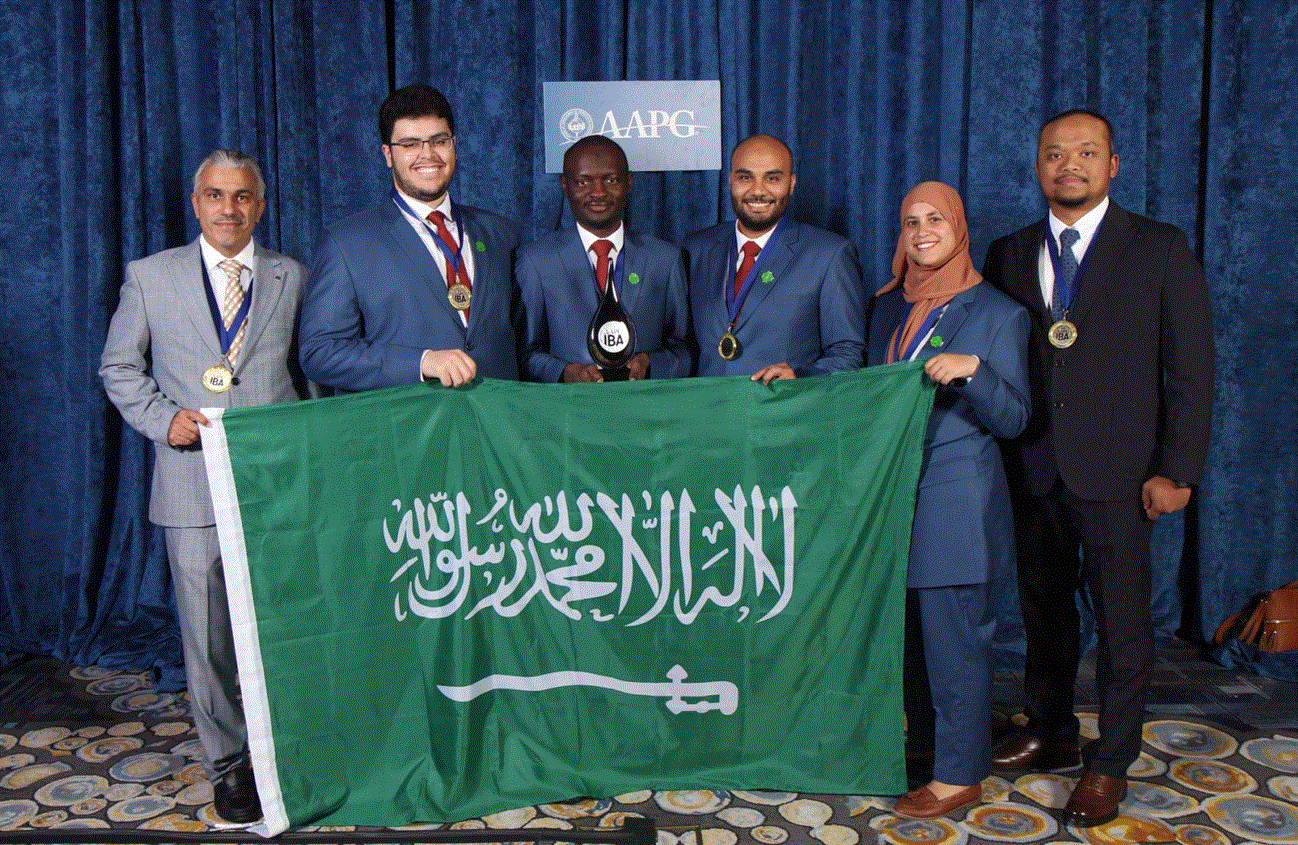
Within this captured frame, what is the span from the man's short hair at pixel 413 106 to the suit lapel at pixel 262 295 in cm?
46

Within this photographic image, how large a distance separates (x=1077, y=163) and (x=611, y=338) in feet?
4.24

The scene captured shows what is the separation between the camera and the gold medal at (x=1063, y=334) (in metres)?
2.82

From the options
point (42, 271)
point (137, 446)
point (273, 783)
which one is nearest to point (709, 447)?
point (273, 783)

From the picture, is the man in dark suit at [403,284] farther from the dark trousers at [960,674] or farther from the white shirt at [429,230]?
the dark trousers at [960,674]

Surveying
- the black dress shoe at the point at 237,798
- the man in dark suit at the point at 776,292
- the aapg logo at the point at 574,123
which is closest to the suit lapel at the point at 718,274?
the man in dark suit at the point at 776,292

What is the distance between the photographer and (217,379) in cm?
282

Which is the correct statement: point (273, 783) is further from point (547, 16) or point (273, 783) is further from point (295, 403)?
point (547, 16)

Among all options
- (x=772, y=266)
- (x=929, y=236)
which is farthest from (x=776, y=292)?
(x=929, y=236)

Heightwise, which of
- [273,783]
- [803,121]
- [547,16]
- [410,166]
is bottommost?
[273,783]

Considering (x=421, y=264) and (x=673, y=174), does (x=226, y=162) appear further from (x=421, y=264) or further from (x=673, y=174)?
(x=673, y=174)

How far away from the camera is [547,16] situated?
4043 mm

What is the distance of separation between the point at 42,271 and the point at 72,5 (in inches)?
38.8

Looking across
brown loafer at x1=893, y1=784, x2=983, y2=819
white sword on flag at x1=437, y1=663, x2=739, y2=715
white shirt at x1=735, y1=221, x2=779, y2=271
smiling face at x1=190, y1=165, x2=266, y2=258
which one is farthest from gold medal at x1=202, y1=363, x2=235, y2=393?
brown loafer at x1=893, y1=784, x2=983, y2=819

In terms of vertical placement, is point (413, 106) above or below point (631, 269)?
above
